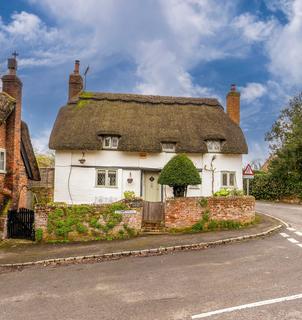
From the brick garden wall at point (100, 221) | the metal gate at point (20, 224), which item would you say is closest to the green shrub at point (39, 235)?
the brick garden wall at point (100, 221)

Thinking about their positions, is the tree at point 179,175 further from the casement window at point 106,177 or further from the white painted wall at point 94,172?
the casement window at point 106,177

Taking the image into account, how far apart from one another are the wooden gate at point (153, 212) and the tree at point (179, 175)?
4.25ft

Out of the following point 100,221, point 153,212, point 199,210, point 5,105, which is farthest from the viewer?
point 5,105

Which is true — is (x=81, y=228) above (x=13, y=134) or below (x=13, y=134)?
below

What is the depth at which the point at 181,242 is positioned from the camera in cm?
1255

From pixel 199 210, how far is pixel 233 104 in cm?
1380

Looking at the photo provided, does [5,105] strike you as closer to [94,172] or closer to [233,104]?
[94,172]

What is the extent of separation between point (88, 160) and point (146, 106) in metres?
6.42

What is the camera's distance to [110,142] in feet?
73.0

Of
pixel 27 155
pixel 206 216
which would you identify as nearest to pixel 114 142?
pixel 27 155

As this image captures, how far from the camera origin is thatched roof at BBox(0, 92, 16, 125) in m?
15.2

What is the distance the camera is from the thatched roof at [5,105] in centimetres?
1517

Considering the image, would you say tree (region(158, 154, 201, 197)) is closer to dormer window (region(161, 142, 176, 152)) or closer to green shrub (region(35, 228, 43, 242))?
green shrub (region(35, 228, 43, 242))

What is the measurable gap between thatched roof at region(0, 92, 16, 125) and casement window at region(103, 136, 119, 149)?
7.15 metres
